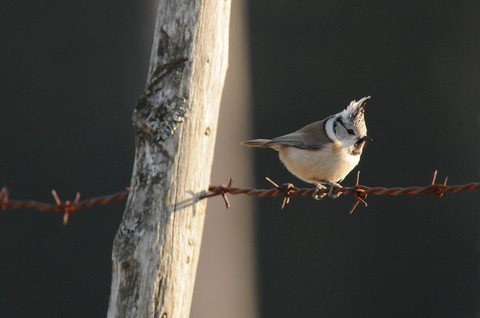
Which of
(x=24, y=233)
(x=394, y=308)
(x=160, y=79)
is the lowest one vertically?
(x=394, y=308)

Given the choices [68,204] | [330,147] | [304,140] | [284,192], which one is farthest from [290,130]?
[68,204]

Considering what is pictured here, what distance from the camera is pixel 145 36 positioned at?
6.73m

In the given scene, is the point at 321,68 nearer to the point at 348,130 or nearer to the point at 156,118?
the point at 348,130

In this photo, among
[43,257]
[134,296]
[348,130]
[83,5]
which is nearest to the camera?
[134,296]

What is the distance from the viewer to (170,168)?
300 centimetres

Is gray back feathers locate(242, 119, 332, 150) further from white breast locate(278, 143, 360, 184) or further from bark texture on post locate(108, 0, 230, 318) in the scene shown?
bark texture on post locate(108, 0, 230, 318)

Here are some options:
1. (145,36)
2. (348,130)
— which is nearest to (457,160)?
(348,130)

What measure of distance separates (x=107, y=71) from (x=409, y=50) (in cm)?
304

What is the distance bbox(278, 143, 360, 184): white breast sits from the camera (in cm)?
469

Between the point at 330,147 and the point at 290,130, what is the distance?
198 centimetres

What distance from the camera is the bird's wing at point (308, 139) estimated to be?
478 cm

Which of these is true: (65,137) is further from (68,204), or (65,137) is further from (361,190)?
(361,190)

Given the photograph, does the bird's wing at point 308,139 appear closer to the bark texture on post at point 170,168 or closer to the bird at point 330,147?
the bird at point 330,147

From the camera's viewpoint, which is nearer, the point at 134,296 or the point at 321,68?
the point at 134,296
